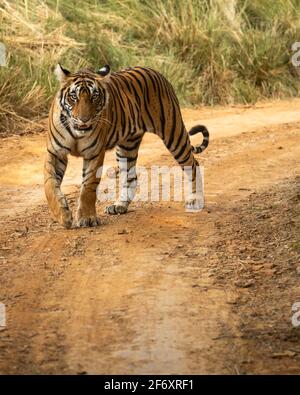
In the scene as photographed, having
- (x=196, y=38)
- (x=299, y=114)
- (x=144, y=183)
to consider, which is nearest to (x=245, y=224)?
(x=144, y=183)

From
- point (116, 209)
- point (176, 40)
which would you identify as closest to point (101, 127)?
point (116, 209)

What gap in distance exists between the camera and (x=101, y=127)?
7.31m

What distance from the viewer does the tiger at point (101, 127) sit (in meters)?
7.14

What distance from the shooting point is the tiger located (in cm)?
714

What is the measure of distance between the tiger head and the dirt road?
0.75 metres

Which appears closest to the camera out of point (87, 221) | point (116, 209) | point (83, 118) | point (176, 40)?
Result: point (83, 118)

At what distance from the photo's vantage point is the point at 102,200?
841 centimetres

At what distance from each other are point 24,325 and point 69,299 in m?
0.45

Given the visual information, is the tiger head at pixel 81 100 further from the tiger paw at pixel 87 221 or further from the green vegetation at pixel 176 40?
the green vegetation at pixel 176 40

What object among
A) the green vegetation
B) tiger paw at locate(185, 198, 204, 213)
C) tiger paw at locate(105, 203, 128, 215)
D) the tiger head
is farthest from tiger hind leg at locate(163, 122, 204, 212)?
the green vegetation

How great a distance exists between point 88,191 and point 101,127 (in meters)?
0.47

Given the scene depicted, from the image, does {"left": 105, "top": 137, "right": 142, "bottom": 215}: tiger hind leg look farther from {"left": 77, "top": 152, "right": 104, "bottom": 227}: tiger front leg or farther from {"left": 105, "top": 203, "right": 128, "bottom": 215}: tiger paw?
{"left": 77, "top": 152, "right": 104, "bottom": 227}: tiger front leg

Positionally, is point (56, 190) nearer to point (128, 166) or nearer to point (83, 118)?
point (83, 118)

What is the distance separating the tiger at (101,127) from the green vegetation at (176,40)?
11.4 feet
